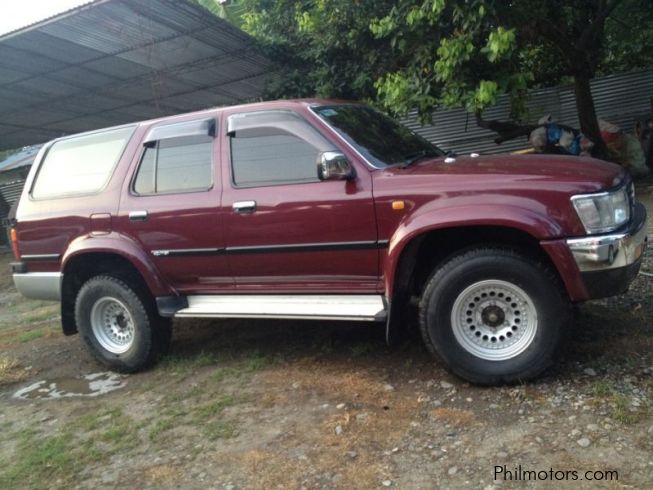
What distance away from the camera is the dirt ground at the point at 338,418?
111 inches

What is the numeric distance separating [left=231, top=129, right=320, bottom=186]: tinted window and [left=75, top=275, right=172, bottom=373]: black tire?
1392mm

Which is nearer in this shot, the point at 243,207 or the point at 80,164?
the point at 243,207

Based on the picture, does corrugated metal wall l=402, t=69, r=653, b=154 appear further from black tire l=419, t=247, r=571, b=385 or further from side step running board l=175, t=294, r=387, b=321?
black tire l=419, t=247, r=571, b=385

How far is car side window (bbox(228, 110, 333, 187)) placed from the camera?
155 inches

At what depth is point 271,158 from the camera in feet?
13.3

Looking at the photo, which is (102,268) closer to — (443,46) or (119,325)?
(119,325)

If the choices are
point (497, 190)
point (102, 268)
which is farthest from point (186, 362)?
point (497, 190)

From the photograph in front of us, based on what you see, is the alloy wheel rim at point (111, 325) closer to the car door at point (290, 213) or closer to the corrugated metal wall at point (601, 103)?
the car door at point (290, 213)

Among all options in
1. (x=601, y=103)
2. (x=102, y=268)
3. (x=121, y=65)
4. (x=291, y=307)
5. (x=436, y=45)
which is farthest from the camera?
(x=601, y=103)

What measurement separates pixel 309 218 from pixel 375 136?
848mm

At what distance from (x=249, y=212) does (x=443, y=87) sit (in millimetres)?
4486

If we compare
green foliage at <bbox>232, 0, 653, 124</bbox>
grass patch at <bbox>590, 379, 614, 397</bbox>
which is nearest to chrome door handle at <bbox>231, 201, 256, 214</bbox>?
grass patch at <bbox>590, 379, 614, 397</bbox>

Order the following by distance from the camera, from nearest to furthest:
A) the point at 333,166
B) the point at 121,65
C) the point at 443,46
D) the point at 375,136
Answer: the point at 333,166
the point at 375,136
the point at 443,46
the point at 121,65

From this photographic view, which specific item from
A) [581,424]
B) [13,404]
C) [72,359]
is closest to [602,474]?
[581,424]
